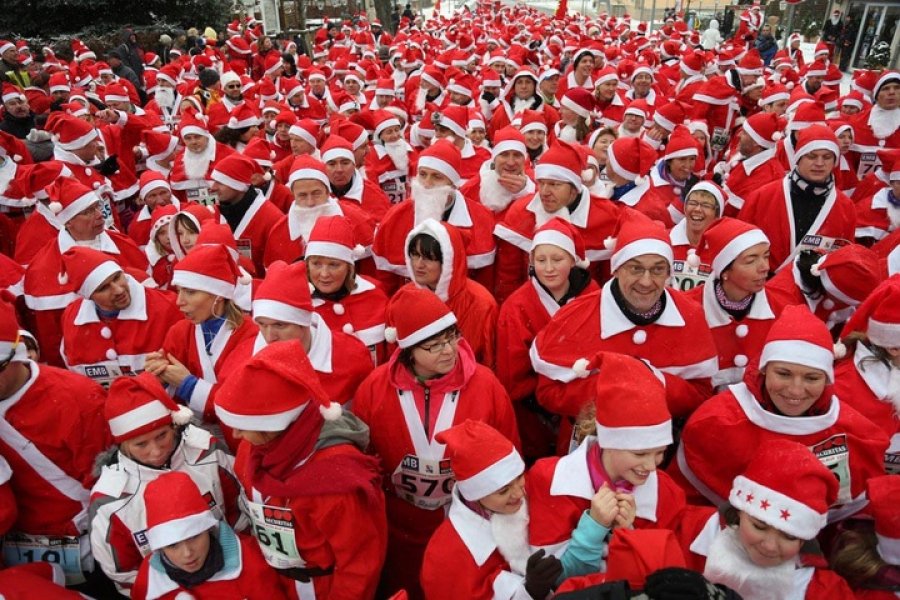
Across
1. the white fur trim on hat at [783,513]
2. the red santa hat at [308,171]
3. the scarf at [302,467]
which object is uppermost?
the red santa hat at [308,171]

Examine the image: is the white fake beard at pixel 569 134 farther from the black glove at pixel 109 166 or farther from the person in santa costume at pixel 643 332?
the black glove at pixel 109 166

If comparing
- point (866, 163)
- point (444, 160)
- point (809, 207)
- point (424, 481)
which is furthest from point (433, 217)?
point (866, 163)

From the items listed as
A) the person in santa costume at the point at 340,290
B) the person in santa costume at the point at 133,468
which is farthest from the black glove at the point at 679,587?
the person in santa costume at the point at 340,290

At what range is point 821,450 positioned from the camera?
2.66 meters

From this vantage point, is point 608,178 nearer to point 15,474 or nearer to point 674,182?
point 674,182

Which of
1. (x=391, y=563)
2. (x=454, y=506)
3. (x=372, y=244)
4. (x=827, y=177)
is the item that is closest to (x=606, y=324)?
(x=454, y=506)

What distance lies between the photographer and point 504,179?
5480 millimetres

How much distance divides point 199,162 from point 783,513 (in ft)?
21.5

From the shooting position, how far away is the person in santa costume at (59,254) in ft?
14.7

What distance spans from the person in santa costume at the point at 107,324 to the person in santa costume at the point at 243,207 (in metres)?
1.63

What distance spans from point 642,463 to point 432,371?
1.06 m

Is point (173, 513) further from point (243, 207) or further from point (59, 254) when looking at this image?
point (243, 207)

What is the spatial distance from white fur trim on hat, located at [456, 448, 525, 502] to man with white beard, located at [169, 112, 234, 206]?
18.0ft

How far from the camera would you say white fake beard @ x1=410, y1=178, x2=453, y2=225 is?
4.86 meters
